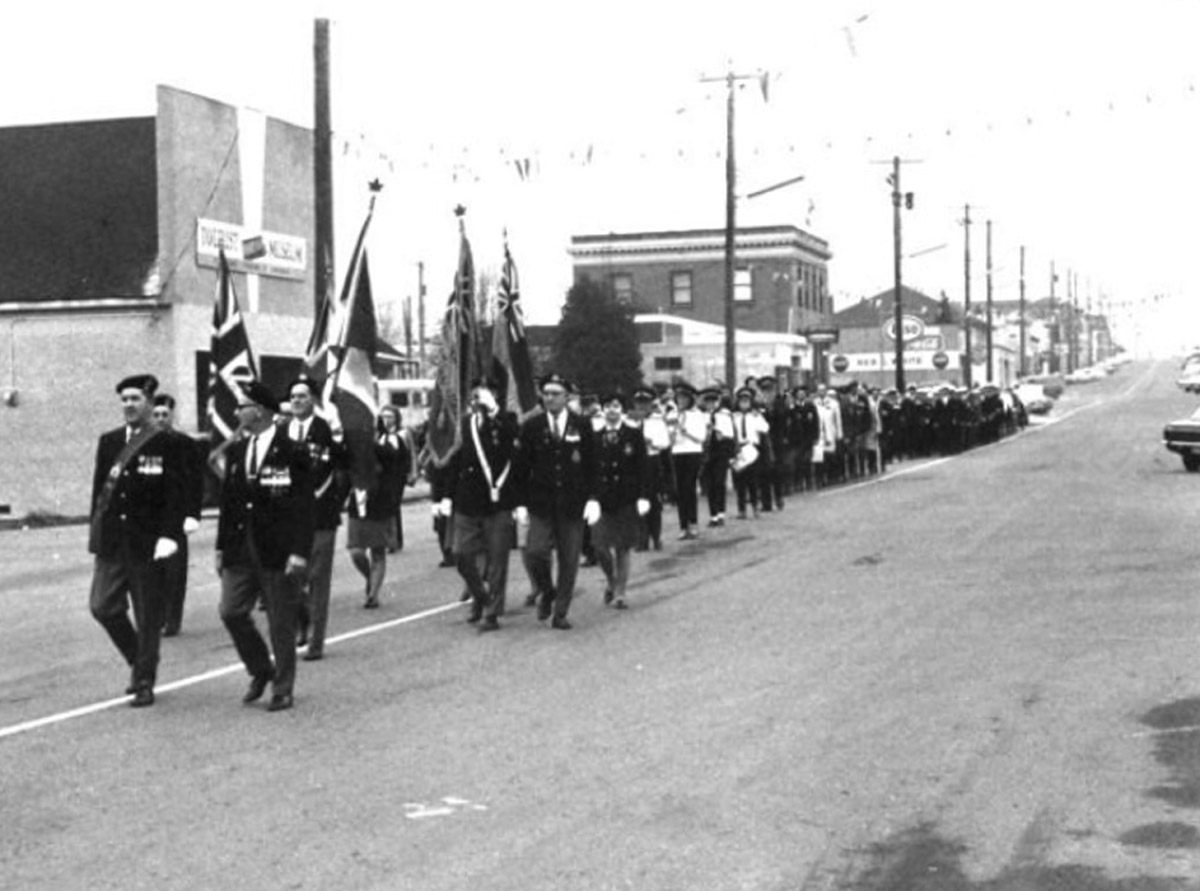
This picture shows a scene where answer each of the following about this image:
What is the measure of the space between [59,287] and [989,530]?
55.0ft

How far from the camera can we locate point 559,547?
13.9m

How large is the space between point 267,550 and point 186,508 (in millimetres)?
739

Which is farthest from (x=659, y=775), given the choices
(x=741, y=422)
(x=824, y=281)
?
(x=824, y=281)

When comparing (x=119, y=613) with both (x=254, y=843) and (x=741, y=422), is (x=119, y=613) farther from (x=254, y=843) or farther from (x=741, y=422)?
(x=741, y=422)

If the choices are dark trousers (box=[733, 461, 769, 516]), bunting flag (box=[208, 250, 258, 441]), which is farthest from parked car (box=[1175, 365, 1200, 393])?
bunting flag (box=[208, 250, 258, 441])

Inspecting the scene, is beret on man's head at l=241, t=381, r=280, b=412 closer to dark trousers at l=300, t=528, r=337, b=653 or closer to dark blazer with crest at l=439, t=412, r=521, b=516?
dark trousers at l=300, t=528, r=337, b=653

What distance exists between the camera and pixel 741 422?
81.0 feet

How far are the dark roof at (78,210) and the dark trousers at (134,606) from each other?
67.4ft

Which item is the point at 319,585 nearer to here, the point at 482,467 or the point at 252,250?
the point at 482,467

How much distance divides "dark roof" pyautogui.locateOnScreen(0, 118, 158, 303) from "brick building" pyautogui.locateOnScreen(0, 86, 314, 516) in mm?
27

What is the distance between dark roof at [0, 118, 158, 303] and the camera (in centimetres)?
3106

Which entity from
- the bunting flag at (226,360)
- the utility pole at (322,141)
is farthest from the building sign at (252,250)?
the bunting flag at (226,360)

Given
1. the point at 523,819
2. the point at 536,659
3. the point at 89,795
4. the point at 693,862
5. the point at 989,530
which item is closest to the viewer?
the point at 693,862

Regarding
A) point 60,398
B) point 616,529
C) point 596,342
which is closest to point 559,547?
point 616,529
